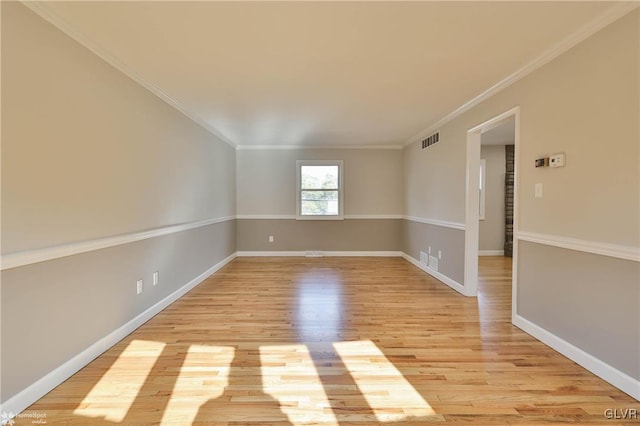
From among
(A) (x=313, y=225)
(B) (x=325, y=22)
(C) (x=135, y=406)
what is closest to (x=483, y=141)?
(A) (x=313, y=225)

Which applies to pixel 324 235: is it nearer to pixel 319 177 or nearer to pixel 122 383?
pixel 319 177

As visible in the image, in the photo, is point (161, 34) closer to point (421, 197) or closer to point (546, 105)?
point (546, 105)

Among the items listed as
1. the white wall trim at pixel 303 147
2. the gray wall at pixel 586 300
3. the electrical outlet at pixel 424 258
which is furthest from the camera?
the white wall trim at pixel 303 147

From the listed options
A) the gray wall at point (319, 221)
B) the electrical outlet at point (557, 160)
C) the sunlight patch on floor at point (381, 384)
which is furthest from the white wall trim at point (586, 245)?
the gray wall at point (319, 221)

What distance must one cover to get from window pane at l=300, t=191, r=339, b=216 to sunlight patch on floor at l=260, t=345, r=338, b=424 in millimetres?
4173

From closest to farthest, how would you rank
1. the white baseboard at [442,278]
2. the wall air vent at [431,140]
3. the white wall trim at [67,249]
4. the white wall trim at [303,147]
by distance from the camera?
the white wall trim at [67,249]
the white baseboard at [442,278]
the wall air vent at [431,140]
the white wall trim at [303,147]

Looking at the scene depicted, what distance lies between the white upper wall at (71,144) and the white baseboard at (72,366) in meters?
0.79

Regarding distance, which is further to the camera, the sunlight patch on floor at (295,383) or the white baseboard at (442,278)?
the white baseboard at (442,278)

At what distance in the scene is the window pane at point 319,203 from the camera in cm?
645

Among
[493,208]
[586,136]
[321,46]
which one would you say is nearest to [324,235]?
[493,208]

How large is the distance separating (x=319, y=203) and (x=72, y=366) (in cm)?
489

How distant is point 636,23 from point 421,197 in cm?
366

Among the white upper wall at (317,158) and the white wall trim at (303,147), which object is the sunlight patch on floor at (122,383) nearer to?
the white upper wall at (317,158)

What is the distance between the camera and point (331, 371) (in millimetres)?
2080
